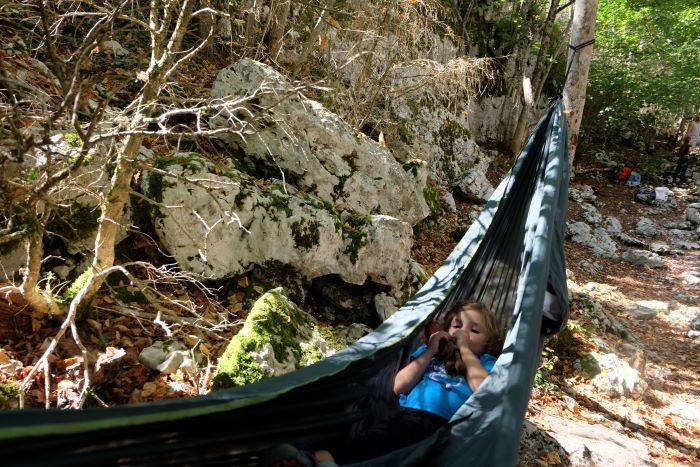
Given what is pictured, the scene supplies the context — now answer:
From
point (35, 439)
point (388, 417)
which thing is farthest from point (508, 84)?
point (35, 439)

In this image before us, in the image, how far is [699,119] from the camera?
842cm

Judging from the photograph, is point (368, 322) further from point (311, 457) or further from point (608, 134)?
point (608, 134)

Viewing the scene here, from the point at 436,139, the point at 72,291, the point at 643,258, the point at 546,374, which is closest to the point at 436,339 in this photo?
the point at 72,291

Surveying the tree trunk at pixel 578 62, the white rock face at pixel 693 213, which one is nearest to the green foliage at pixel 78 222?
the tree trunk at pixel 578 62

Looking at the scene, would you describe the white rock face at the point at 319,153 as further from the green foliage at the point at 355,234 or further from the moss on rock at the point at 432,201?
the moss on rock at the point at 432,201

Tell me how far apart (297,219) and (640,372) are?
271cm

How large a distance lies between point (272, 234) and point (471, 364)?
150 cm

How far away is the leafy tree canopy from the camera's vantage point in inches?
288

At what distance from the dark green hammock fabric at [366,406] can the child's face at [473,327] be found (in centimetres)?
10

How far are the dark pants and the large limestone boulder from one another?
0.57 metres

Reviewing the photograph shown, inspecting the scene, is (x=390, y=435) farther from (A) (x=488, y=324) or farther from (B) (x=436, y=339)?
(A) (x=488, y=324)

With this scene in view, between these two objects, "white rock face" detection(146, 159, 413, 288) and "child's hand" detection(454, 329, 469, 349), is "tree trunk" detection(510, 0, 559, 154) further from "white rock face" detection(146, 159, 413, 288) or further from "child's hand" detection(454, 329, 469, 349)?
"child's hand" detection(454, 329, 469, 349)

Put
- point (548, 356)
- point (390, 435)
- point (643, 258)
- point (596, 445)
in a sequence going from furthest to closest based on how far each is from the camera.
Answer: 1. point (643, 258)
2. point (548, 356)
3. point (596, 445)
4. point (390, 435)

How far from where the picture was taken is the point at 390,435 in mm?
1384
